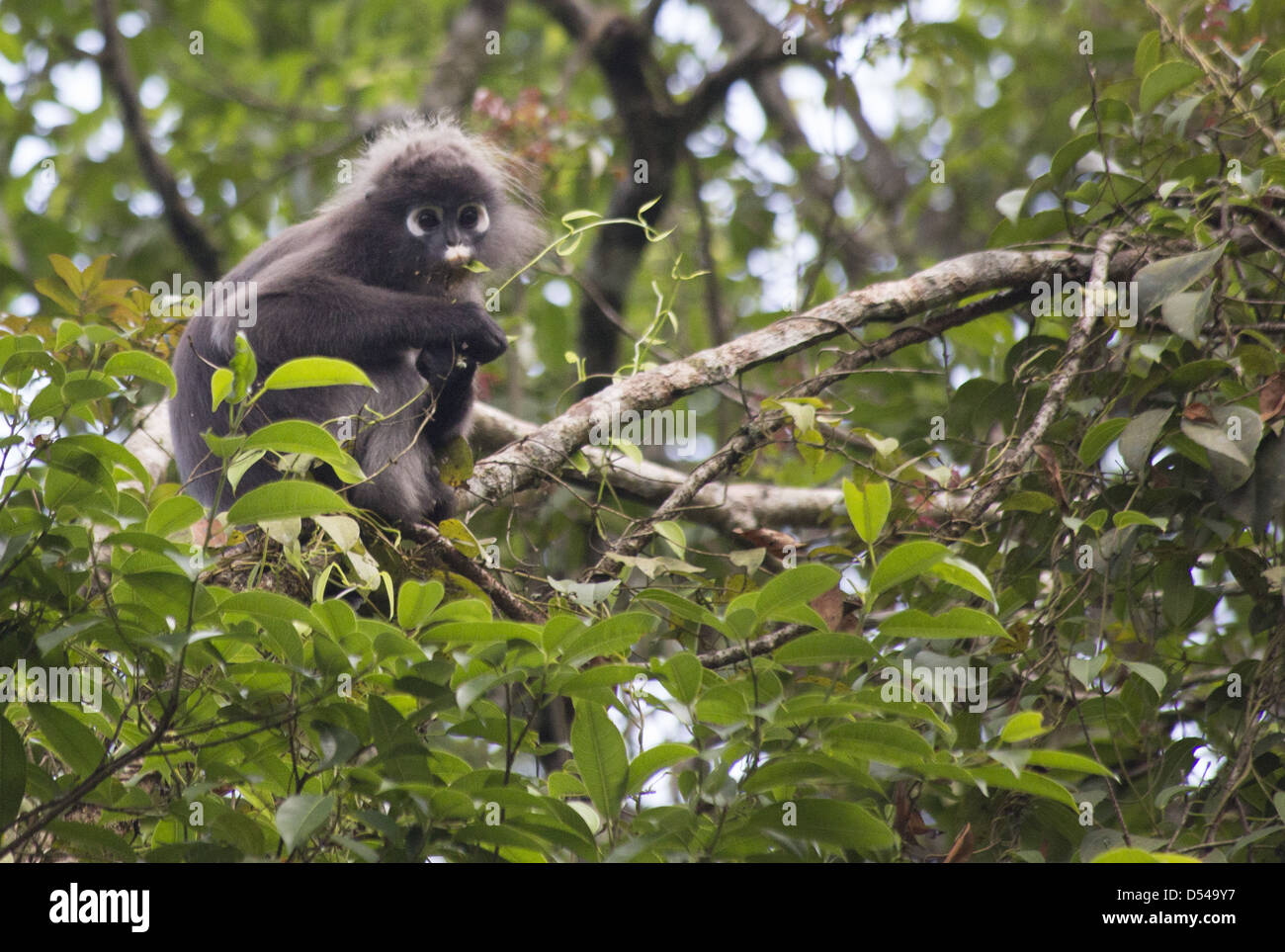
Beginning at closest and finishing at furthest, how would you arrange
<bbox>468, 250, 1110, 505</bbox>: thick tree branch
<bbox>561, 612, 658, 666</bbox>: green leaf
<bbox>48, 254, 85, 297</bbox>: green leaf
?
<bbox>561, 612, 658, 666</bbox>: green leaf → <bbox>48, 254, 85, 297</bbox>: green leaf → <bbox>468, 250, 1110, 505</bbox>: thick tree branch

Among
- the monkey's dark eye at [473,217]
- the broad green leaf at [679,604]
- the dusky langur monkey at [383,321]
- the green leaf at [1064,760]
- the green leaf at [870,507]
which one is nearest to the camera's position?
the green leaf at [1064,760]

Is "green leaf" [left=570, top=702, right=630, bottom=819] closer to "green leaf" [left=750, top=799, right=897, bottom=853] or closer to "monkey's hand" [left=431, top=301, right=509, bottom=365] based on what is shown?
"green leaf" [left=750, top=799, right=897, bottom=853]

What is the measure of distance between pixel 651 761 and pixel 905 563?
58cm

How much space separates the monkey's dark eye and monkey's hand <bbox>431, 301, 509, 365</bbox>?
29.2 inches

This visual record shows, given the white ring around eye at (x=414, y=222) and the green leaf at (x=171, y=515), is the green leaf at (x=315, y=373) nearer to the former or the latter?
the green leaf at (x=171, y=515)

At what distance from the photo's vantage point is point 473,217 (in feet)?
16.2

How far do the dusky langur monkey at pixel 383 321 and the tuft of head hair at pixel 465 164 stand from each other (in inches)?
0.7

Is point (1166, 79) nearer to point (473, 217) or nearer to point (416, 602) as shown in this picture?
point (473, 217)

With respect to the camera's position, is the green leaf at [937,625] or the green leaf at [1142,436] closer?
the green leaf at [937,625]

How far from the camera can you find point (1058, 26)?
889 cm

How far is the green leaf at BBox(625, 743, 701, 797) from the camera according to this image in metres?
2.17

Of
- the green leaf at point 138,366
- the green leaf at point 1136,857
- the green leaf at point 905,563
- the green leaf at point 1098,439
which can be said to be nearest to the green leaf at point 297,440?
the green leaf at point 138,366

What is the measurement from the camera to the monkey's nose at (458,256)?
4621 mm

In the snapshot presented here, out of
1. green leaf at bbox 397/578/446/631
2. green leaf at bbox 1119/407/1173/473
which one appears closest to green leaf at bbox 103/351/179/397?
green leaf at bbox 397/578/446/631
